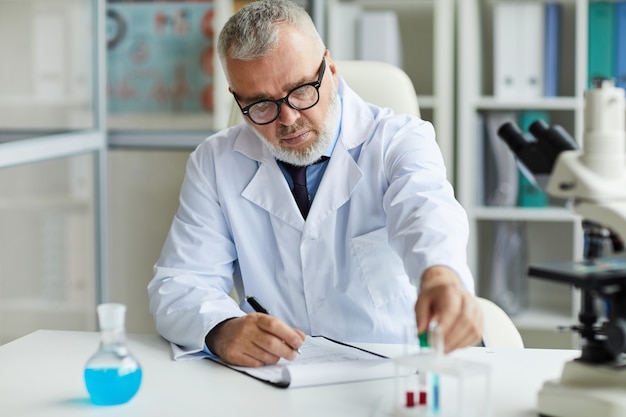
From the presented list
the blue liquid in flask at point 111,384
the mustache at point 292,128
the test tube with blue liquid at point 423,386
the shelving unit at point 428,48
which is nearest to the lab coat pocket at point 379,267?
the mustache at point 292,128

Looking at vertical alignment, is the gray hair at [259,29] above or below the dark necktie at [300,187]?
above

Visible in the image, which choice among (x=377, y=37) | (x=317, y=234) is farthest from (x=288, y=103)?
(x=377, y=37)

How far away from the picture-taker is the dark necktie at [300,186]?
1.73m

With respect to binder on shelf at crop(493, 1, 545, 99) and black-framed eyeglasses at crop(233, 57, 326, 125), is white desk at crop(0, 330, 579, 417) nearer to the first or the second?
black-framed eyeglasses at crop(233, 57, 326, 125)

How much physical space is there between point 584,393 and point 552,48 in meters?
1.83

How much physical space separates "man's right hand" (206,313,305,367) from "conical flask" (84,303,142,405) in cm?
21

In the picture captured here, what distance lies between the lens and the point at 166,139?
3018 millimetres

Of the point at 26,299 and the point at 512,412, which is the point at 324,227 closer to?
the point at 512,412

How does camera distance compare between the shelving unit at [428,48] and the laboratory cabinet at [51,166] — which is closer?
the laboratory cabinet at [51,166]

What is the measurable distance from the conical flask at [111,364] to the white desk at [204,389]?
1.0 inches

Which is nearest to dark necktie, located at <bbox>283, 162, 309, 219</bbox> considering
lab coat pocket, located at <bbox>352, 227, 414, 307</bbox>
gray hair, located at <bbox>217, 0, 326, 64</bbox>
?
lab coat pocket, located at <bbox>352, 227, 414, 307</bbox>

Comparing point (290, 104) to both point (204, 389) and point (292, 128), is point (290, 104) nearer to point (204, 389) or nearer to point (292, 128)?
point (292, 128)

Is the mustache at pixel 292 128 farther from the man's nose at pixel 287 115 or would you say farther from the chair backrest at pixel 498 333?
the chair backrest at pixel 498 333

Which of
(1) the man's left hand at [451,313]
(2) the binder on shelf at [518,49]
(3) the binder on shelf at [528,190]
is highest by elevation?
(2) the binder on shelf at [518,49]
